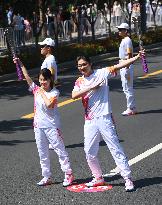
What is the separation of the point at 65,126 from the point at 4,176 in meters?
3.57

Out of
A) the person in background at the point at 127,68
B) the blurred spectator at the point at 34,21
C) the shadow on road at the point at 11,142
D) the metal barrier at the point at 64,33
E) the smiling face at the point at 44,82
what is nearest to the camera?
the smiling face at the point at 44,82

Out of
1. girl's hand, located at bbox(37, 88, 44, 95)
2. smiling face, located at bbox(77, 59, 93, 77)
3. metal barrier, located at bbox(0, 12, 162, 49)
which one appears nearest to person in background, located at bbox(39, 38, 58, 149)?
girl's hand, located at bbox(37, 88, 44, 95)

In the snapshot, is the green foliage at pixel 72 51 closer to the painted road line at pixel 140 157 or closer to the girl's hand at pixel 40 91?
the painted road line at pixel 140 157

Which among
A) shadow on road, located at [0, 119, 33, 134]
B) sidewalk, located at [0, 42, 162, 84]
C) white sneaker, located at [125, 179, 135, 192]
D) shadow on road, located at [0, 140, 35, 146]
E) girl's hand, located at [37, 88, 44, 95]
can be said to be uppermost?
girl's hand, located at [37, 88, 44, 95]

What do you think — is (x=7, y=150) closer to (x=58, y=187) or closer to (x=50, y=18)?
(x=58, y=187)

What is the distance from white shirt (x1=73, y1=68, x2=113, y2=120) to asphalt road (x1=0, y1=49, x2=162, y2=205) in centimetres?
116

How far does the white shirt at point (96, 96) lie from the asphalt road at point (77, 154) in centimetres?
116

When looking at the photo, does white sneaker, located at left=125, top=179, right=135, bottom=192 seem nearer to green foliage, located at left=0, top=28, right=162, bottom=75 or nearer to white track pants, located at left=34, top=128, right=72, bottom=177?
white track pants, located at left=34, top=128, right=72, bottom=177

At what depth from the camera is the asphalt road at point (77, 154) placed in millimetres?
7141

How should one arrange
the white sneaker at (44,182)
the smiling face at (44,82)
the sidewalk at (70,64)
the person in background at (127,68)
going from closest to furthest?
the smiling face at (44,82) → the white sneaker at (44,182) → the person in background at (127,68) → the sidewalk at (70,64)

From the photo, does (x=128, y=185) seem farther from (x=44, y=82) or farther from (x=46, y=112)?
(x=44, y=82)

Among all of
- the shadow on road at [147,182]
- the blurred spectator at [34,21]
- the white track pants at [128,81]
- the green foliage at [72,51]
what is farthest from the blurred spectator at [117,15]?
the shadow on road at [147,182]

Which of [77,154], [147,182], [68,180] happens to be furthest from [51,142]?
[77,154]

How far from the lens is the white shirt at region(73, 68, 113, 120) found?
7141mm
